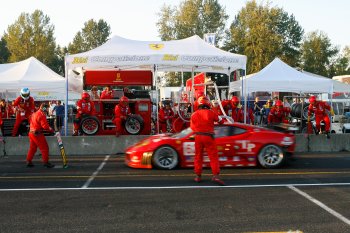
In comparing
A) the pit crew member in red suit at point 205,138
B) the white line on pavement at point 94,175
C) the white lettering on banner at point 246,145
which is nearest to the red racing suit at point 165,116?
the white line on pavement at point 94,175

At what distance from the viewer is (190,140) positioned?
10.3 metres

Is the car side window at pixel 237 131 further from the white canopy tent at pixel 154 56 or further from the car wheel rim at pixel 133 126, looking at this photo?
the car wheel rim at pixel 133 126

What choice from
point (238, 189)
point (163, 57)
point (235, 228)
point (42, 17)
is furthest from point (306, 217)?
point (42, 17)

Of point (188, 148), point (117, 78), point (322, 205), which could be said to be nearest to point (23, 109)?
point (117, 78)

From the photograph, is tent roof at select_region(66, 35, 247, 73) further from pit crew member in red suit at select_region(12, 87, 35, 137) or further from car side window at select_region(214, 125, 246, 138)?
car side window at select_region(214, 125, 246, 138)

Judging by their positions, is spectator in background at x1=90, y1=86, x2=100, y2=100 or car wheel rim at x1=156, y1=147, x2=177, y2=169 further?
spectator in background at x1=90, y1=86, x2=100, y2=100

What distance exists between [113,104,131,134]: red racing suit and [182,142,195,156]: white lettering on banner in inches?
188

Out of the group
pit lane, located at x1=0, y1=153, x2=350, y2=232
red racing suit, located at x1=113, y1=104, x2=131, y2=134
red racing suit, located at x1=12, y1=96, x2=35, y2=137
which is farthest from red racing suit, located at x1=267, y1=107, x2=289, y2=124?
red racing suit, located at x1=12, y1=96, x2=35, y2=137

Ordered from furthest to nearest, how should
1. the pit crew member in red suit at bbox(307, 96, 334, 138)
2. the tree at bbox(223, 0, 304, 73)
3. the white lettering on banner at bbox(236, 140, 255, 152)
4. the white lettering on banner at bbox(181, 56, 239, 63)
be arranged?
the tree at bbox(223, 0, 304, 73) → the pit crew member in red suit at bbox(307, 96, 334, 138) → the white lettering on banner at bbox(181, 56, 239, 63) → the white lettering on banner at bbox(236, 140, 255, 152)

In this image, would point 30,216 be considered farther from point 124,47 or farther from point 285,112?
point 285,112

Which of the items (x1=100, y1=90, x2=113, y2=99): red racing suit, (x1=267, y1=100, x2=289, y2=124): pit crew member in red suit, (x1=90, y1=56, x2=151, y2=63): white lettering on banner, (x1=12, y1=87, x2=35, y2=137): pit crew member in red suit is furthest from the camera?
(x1=267, y1=100, x2=289, y2=124): pit crew member in red suit

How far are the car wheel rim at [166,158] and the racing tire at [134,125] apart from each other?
4.91 meters

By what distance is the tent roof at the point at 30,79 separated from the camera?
1834cm

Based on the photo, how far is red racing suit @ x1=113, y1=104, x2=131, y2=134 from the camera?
47.9 ft
